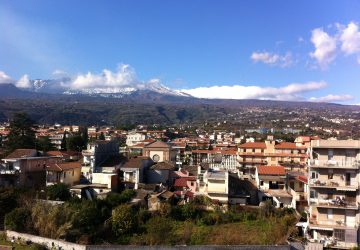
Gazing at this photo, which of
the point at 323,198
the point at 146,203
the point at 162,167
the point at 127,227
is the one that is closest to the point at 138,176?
the point at 162,167

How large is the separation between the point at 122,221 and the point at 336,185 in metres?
12.0

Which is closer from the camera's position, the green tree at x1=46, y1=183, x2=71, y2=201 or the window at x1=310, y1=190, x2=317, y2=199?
the window at x1=310, y1=190, x2=317, y2=199

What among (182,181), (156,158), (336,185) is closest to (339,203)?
(336,185)

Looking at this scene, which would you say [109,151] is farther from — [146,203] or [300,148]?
[300,148]

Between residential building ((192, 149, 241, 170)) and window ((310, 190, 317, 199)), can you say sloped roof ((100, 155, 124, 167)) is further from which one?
residential building ((192, 149, 241, 170))

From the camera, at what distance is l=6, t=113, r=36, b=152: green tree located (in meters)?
45.2

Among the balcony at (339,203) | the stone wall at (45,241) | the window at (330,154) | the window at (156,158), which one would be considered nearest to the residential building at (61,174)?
the stone wall at (45,241)

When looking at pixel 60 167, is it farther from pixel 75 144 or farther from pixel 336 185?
pixel 75 144

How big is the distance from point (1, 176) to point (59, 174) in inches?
166

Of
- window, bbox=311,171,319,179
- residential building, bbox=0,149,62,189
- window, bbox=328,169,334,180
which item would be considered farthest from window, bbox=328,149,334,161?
residential building, bbox=0,149,62,189

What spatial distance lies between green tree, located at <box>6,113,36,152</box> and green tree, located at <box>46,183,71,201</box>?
→ 21105 mm

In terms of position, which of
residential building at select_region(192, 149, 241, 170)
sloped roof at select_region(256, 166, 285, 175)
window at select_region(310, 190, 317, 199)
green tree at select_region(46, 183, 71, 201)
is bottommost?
Answer: residential building at select_region(192, 149, 241, 170)

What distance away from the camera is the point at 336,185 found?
21.1 m

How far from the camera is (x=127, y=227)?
21453 mm
